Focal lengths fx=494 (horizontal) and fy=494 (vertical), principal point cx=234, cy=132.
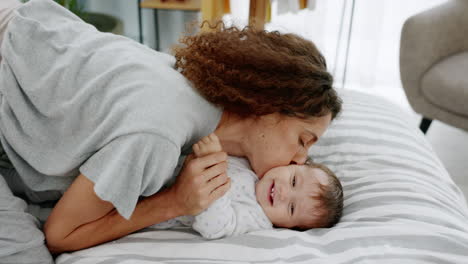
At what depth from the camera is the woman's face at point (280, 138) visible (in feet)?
4.17

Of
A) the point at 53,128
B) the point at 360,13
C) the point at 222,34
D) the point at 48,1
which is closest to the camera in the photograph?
the point at 53,128

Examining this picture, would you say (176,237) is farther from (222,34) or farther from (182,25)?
(182,25)

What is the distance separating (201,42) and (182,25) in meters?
2.50

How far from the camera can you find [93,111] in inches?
43.4

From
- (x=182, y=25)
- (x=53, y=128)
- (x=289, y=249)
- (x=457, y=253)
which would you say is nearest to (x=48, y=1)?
(x=53, y=128)

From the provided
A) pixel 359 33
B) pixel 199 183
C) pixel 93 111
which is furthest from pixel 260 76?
pixel 359 33

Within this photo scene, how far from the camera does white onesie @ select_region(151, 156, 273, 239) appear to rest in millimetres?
1217

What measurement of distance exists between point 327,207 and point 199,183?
38cm

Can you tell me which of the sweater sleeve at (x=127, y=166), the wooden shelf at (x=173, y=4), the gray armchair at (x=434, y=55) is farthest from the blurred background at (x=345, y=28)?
the sweater sleeve at (x=127, y=166)

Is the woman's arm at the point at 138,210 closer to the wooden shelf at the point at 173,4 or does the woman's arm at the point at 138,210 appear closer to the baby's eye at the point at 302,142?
the baby's eye at the point at 302,142

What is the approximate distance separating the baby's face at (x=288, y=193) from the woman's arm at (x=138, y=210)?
173mm

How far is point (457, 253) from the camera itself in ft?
3.86

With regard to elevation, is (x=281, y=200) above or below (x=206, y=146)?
below

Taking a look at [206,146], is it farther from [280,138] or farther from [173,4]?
[173,4]
